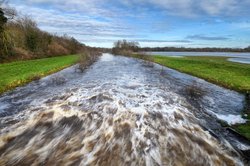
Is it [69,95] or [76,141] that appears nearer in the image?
[76,141]

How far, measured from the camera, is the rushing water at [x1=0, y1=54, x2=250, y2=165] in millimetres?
8484

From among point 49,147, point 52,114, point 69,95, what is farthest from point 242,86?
point 49,147

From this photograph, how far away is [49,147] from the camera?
917 cm

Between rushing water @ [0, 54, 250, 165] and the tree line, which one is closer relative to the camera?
rushing water @ [0, 54, 250, 165]

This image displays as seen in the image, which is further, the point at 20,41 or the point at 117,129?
the point at 20,41

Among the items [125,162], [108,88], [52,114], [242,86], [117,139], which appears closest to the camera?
[125,162]

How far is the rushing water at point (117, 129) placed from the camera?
848cm

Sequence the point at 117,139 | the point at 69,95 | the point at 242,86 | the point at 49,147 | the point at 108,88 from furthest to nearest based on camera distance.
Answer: the point at 242,86, the point at 108,88, the point at 69,95, the point at 117,139, the point at 49,147

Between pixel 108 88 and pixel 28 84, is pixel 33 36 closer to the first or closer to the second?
pixel 28 84

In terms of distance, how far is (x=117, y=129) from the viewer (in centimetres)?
1071

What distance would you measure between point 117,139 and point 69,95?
7.97 metres

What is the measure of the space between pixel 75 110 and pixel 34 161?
523 cm

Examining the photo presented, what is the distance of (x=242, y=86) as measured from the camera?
20875 mm

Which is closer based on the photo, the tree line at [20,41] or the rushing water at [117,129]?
the rushing water at [117,129]
